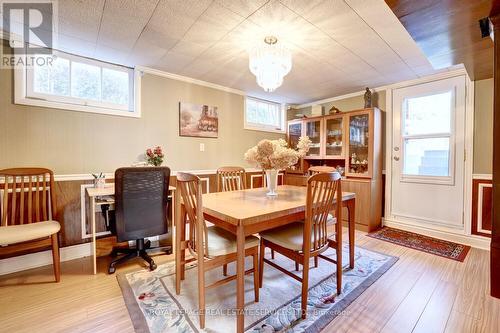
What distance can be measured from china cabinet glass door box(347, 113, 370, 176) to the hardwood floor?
5.16 feet

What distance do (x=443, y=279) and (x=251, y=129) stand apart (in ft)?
10.3

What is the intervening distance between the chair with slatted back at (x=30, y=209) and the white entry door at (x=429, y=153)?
168 inches

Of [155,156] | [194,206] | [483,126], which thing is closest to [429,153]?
[483,126]

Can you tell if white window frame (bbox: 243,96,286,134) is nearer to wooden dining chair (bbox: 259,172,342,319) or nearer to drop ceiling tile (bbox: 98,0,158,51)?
drop ceiling tile (bbox: 98,0,158,51)

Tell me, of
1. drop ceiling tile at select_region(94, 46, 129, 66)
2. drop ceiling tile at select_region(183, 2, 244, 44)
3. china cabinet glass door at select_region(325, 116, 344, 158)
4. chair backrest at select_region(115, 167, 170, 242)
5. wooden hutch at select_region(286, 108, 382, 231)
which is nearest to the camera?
drop ceiling tile at select_region(183, 2, 244, 44)

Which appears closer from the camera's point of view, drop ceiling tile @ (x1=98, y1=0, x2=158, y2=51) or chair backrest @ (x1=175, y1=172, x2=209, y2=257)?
chair backrest @ (x1=175, y1=172, x2=209, y2=257)

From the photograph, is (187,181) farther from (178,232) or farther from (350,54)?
(350,54)

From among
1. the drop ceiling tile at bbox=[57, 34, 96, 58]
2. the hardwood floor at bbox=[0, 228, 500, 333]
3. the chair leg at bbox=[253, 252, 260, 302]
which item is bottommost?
the hardwood floor at bbox=[0, 228, 500, 333]

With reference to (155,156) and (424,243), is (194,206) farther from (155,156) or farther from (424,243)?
(424,243)

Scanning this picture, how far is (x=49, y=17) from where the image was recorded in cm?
185

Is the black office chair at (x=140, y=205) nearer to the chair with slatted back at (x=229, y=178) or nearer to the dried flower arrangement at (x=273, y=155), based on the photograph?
the chair with slatted back at (x=229, y=178)

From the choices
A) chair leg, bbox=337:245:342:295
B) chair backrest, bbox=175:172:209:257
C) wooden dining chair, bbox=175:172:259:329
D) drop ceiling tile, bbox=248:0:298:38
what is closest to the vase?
wooden dining chair, bbox=175:172:259:329

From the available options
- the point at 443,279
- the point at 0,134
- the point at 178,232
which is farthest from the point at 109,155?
the point at 443,279

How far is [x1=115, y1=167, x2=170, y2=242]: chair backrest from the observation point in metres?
2.01
